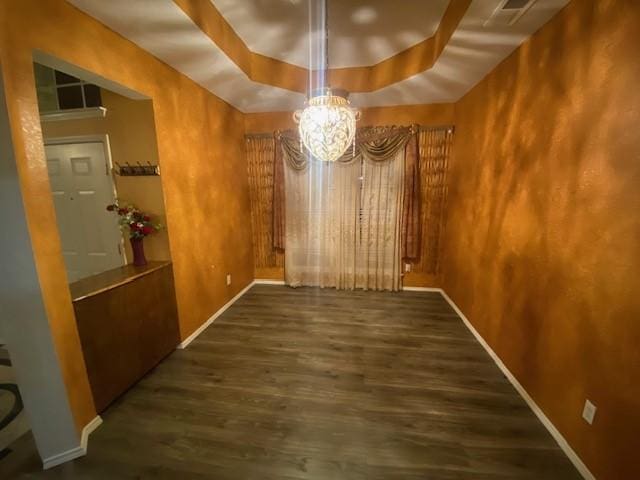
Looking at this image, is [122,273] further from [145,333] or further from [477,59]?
[477,59]

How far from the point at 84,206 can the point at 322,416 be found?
2748mm

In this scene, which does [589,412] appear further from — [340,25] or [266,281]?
[266,281]

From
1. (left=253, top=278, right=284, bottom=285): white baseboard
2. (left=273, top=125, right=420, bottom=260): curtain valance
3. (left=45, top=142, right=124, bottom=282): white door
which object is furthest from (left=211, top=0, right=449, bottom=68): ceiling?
(left=253, top=278, right=284, bottom=285): white baseboard

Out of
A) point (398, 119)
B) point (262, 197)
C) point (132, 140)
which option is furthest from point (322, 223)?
point (132, 140)

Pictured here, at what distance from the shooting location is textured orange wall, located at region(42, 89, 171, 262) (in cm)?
213

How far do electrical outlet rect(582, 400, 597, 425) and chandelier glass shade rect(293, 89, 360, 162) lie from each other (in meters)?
2.09

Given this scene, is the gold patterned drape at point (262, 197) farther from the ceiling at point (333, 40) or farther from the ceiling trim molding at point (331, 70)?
the ceiling trim molding at point (331, 70)

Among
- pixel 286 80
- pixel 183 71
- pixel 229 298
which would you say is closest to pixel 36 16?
pixel 183 71

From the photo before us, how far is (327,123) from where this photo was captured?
1825 mm

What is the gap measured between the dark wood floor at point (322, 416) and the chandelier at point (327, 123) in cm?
180

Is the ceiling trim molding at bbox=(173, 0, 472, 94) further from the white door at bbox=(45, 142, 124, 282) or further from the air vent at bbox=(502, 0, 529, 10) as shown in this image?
the white door at bbox=(45, 142, 124, 282)

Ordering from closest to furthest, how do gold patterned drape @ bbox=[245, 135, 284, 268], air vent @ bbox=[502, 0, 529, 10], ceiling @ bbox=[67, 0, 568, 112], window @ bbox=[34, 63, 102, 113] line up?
air vent @ bbox=[502, 0, 529, 10] < ceiling @ bbox=[67, 0, 568, 112] < window @ bbox=[34, 63, 102, 113] < gold patterned drape @ bbox=[245, 135, 284, 268]

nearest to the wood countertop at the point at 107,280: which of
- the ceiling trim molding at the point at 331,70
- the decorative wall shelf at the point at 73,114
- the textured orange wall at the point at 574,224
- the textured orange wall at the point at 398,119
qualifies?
the decorative wall shelf at the point at 73,114

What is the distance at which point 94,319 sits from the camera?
1.68m
